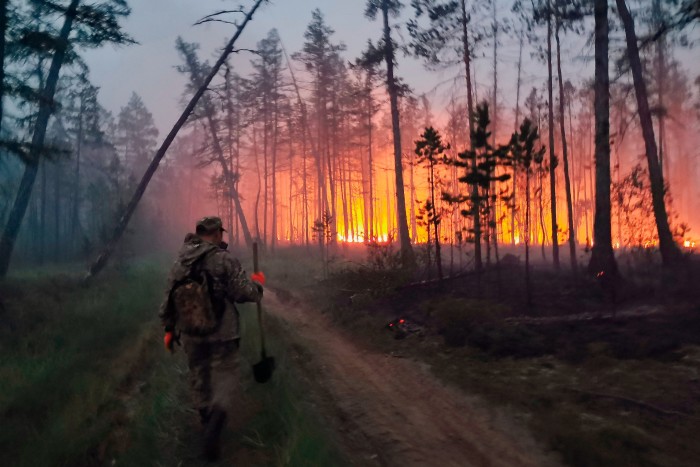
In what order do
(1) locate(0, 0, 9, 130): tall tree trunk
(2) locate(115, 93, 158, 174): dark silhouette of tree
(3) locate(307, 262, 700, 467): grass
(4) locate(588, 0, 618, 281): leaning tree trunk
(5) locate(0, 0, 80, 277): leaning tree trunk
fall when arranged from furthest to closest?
(2) locate(115, 93, 158, 174): dark silhouette of tree < (5) locate(0, 0, 80, 277): leaning tree trunk < (4) locate(588, 0, 618, 281): leaning tree trunk < (1) locate(0, 0, 9, 130): tall tree trunk < (3) locate(307, 262, 700, 467): grass

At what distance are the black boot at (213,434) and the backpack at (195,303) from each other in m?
0.76

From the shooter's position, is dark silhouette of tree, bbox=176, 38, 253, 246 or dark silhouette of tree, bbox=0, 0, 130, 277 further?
dark silhouette of tree, bbox=176, 38, 253, 246

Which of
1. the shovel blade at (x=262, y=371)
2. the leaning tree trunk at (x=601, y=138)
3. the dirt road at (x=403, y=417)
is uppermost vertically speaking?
the leaning tree trunk at (x=601, y=138)

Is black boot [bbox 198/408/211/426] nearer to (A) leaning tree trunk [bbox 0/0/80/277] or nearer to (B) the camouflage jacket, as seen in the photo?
(B) the camouflage jacket

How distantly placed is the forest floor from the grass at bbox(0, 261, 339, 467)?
25 millimetres

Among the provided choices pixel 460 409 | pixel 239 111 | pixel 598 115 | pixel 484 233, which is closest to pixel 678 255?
pixel 598 115

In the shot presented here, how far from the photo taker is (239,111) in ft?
122

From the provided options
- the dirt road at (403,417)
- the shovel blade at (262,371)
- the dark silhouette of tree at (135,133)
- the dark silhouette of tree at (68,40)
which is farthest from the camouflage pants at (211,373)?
the dark silhouette of tree at (135,133)

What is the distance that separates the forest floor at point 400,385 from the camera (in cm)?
463

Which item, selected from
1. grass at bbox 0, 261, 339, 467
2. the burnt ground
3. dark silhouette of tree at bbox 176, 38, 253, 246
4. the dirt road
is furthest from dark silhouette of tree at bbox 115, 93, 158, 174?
the dirt road

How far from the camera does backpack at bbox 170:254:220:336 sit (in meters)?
4.22

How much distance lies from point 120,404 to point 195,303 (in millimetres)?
2651

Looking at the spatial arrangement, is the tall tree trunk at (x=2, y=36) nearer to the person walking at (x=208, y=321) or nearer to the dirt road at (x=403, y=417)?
the dirt road at (x=403, y=417)

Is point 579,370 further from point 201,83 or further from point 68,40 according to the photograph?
point 201,83
